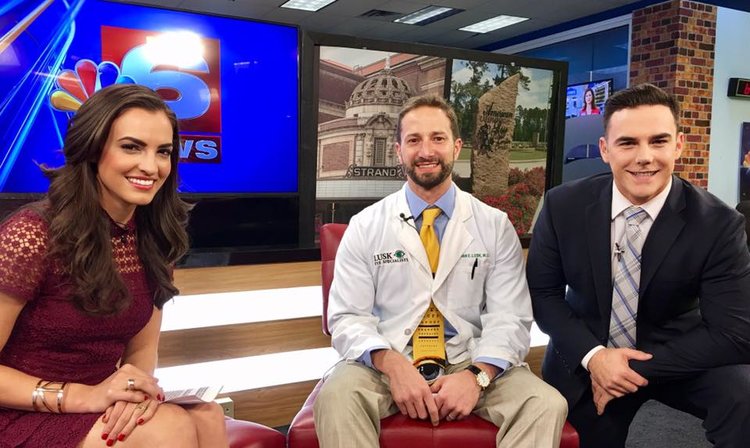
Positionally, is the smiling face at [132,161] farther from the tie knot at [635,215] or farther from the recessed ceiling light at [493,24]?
the recessed ceiling light at [493,24]

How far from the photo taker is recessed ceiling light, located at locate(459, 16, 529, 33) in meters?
9.20

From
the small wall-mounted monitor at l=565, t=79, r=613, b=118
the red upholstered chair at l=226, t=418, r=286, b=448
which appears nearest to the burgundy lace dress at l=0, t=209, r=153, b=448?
the red upholstered chair at l=226, t=418, r=286, b=448

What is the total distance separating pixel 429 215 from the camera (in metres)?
2.16

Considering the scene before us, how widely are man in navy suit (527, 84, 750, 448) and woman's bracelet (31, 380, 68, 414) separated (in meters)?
1.48

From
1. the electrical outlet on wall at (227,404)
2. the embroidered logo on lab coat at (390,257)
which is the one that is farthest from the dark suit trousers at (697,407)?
the electrical outlet on wall at (227,404)

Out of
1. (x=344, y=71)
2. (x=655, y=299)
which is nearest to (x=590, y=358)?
(x=655, y=299)

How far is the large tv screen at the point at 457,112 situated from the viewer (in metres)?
2.97

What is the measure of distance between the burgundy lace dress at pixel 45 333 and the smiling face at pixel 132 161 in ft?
0.33

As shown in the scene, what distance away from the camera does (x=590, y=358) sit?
196 cm

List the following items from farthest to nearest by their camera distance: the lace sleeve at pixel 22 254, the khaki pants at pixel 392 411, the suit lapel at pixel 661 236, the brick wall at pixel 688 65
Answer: the brick wall at pixel 688 65
the suit lapel at pixel 661 236
the khaki pants at pixel 392 411
the lace sleeve at pixel 22 254

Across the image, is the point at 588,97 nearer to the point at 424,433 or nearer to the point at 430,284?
the point at 430,284

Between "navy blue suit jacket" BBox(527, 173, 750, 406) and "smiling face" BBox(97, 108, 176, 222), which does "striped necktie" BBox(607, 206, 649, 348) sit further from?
"smiling face" BBox(97, 108, 176, 222)

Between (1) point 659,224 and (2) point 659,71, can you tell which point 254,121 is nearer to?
(1) point 659,224

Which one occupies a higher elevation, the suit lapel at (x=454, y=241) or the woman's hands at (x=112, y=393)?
the suit lapel at (x=454, y=241)
